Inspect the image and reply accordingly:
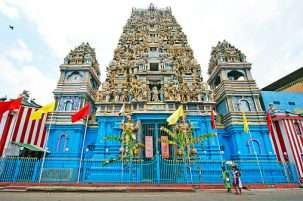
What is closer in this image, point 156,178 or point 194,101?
point 156,178

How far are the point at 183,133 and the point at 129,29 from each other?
727 inches

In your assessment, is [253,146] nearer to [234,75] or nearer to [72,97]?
[234,75]

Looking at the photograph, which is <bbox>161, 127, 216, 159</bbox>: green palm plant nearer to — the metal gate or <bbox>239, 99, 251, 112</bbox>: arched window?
the metal gate

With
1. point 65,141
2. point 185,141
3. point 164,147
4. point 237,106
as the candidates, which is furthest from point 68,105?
point 237,106

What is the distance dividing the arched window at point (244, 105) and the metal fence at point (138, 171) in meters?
5.73

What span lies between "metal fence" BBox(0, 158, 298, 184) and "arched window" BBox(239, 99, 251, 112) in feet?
18.8

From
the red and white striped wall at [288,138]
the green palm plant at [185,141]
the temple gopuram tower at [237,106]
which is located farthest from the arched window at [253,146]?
the green palm plant at [185,141]

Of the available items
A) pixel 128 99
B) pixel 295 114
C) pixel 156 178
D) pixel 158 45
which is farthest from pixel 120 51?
pixel 295 114

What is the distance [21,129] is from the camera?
16672 millimetres

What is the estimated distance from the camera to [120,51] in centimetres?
2238

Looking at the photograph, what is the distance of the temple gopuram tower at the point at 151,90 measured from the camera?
16.3 meters

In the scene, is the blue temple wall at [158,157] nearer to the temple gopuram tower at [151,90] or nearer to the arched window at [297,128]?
the temple gopuram tower at [151,90]

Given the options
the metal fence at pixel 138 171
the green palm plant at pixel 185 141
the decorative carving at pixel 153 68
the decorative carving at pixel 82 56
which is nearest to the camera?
the metal fence at pixel 138 171

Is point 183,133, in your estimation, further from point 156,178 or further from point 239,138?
point 239,138
